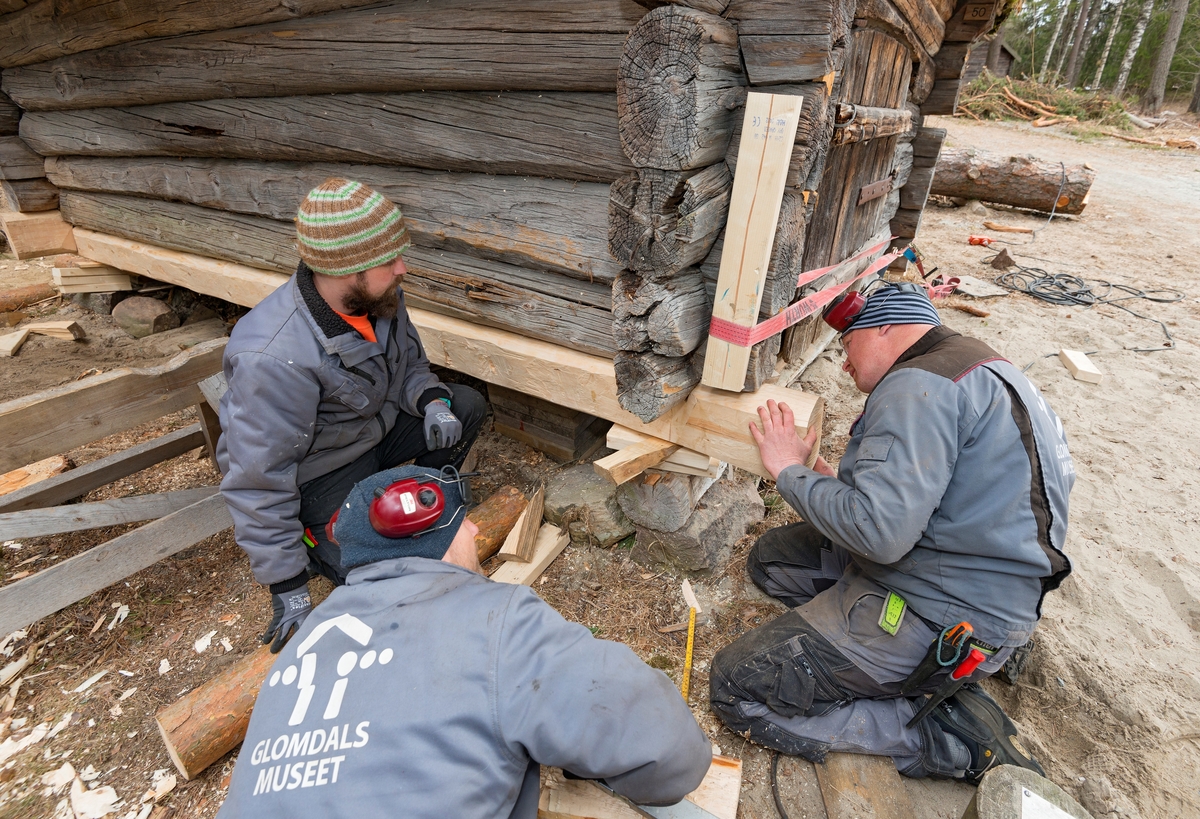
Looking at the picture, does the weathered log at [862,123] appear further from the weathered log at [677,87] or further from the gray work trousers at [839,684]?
the gray work trousers at [839,684]

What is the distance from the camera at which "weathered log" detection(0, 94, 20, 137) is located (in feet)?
16.3

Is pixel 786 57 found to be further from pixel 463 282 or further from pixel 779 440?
pixel 463 282

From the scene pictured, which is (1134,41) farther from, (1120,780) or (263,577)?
(263,577)

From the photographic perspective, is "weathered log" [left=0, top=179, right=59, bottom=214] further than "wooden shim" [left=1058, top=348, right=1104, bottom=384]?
Yes

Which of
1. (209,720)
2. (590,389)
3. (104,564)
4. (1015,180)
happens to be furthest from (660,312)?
(1015,180)

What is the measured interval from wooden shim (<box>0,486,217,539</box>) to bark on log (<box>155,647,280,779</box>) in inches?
39.4

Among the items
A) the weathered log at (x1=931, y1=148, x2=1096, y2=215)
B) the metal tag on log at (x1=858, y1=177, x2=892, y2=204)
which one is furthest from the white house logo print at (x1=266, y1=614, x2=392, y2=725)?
the weathered log at (x1=931, y1=148, x2=1096, y2=215)

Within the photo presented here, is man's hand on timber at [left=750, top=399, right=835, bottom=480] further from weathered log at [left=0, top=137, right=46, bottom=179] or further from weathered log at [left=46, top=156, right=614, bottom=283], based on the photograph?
weathered log at [left=0, top=137, right=46, bottom=179]

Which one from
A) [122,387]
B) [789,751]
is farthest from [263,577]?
[789,751]

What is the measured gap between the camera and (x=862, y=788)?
209 cm

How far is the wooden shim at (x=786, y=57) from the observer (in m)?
1.73

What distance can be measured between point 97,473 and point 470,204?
2.54 metres

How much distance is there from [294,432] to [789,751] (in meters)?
2.21

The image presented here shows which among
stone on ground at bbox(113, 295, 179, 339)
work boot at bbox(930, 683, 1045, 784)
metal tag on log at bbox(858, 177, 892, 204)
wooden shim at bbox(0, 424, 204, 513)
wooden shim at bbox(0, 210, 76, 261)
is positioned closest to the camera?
work boot at bbox(930, 683, 1045, 784)
